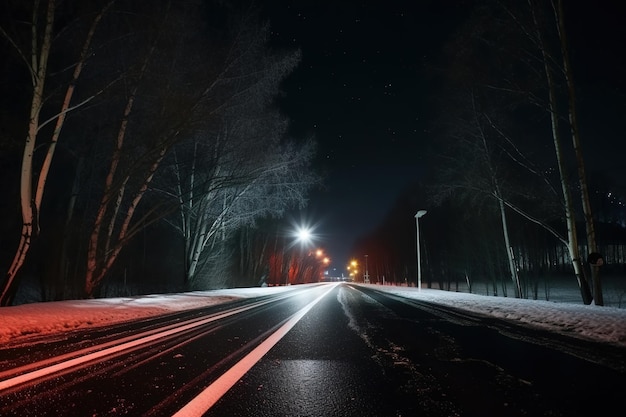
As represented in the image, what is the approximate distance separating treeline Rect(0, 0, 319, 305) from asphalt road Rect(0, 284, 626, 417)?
9031mm

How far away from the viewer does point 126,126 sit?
16.6 m

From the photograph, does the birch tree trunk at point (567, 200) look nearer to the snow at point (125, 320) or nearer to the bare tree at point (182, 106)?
the snow at point (125, 320)

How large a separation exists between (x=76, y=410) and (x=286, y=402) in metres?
1.62

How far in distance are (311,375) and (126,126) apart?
15570mm

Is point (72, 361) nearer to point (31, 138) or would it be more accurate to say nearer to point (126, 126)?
point (31, 138)

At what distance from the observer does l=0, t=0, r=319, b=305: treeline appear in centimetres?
1234

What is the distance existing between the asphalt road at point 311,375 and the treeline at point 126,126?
9.03 meters

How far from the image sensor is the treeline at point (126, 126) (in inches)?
486

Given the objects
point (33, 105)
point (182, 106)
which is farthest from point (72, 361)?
point (182, 106)

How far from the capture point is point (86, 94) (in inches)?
601

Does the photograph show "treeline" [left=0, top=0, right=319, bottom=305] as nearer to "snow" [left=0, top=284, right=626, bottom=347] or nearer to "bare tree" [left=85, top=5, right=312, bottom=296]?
"bare tree" [left=85, top=5, right=312, bottom=296]

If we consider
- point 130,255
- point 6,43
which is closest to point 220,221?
point 6,43

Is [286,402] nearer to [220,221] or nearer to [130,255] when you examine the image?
[220,221]

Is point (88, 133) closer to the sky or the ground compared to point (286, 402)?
closer to the sky
